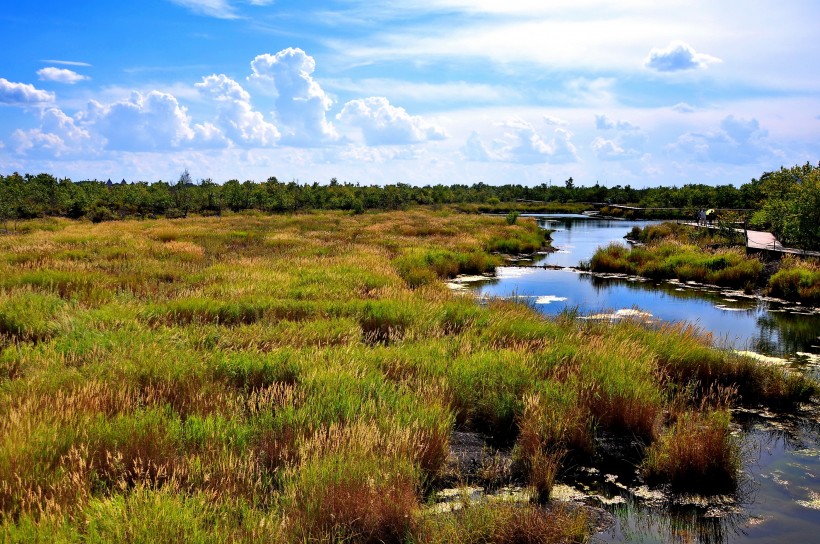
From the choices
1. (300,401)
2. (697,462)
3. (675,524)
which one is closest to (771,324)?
(697,462)

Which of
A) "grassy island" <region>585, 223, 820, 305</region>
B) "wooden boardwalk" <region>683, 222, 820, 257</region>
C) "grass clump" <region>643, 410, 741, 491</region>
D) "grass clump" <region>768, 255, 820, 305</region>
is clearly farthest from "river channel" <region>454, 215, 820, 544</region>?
"wooden boardwalk" <region>683, 222, 820, 257</region>

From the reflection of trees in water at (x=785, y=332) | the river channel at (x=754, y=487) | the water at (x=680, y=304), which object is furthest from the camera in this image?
the water at (x=680, y=304)

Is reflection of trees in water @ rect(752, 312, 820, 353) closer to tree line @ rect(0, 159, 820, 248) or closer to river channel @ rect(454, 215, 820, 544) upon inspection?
river channel @ rect(454, 215, 820, 544)

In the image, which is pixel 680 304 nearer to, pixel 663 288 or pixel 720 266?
pixel 663 288

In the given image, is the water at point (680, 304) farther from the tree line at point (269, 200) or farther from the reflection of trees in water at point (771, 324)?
the tree line at point (269, 200)

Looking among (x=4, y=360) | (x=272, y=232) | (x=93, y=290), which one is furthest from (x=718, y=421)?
(x=272, y=232)

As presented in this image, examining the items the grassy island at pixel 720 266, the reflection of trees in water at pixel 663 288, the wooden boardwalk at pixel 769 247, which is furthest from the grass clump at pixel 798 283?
the wooden boardwalk at pixel 769 247

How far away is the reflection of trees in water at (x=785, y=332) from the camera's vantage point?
1334 cm

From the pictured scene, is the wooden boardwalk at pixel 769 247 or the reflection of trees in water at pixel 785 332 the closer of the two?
the reflection of trees in water at pixel 785 332

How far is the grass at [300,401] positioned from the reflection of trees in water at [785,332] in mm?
3782

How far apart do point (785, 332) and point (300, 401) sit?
47.1 ft

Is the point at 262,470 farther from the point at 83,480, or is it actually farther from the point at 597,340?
the point at 597,340

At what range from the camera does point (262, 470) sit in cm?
530

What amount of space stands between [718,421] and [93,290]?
1253cm
